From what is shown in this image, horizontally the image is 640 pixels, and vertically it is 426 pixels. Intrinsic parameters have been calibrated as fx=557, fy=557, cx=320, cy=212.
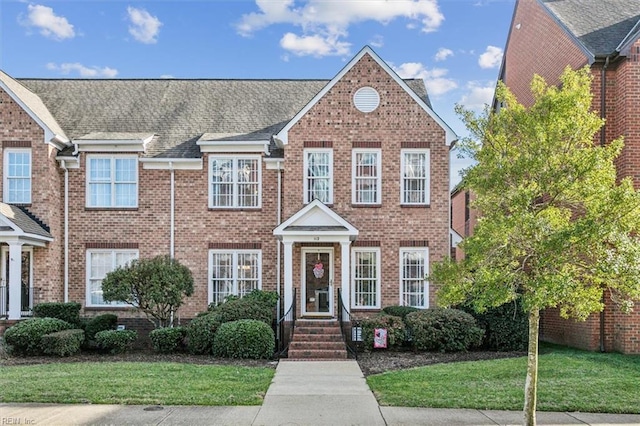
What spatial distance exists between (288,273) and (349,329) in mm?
2485

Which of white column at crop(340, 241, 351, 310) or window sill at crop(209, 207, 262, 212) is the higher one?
window sill at crop(209, 207, 262, 212)

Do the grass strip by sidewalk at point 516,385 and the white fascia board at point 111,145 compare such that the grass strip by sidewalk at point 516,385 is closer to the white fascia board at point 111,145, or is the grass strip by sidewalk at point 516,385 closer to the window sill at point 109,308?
the window sill at point 109,308

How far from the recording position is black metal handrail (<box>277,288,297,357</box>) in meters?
15.8

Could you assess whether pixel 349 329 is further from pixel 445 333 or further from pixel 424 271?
pixel 424 271

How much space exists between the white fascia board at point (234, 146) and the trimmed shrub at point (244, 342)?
6.29 metres

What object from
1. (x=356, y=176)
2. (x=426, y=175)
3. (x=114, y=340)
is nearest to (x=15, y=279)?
(x=114, y=340)

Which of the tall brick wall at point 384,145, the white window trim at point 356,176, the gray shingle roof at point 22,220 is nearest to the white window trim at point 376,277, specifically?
the tall brick wall at point 384,145

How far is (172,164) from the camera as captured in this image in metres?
18.6

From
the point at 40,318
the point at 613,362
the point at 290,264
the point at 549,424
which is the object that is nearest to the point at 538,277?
the point at 549,424

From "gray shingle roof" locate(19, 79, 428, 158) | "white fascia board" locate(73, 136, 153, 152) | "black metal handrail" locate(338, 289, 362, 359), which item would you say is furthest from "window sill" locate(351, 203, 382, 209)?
"white fascia board" locate(73, 136, 153, 152)

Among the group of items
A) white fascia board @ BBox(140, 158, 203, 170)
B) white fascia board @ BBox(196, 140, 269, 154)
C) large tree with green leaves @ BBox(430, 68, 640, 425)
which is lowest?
large tree with green leaves @ BBox(430, 68, 640, 425)

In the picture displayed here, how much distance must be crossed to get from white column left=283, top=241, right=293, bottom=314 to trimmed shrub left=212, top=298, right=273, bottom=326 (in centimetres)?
72

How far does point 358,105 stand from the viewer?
18.2m

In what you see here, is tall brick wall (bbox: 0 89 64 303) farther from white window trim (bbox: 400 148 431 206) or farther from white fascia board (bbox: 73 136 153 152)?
white window trim (bbox: 400 148 431 206)
